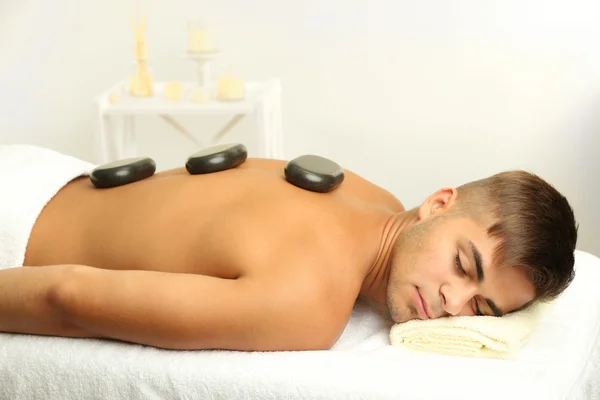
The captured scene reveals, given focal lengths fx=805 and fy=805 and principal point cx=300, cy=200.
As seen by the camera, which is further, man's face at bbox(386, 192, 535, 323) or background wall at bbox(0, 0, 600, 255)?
background wall at bbox(0, 0, 600, 255)

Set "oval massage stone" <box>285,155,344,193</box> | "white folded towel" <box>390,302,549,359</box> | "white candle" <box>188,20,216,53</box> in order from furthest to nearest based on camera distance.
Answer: "white candle" <box>188,20,216,53</box>, "oval massage stone" <box>285,155,344,193</box>, "white folded towel" <box>390,302,549,359</box>

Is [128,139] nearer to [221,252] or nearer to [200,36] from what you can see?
[200,36]

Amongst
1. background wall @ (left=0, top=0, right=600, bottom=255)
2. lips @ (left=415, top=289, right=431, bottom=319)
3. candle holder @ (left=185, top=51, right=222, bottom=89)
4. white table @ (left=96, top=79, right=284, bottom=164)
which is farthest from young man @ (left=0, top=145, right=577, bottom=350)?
background wall @ (left=0, top=0, right=600, bottom=255)

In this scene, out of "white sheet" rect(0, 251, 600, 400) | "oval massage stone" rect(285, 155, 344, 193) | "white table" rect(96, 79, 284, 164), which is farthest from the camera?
"white table" rect(96, 79, 284, 164)

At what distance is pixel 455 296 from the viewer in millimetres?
1445

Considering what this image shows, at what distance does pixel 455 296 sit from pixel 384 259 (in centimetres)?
19

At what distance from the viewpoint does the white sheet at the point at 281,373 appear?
127 centimetres

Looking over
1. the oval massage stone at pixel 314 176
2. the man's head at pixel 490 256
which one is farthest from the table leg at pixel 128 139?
the man's head at pixel 490 256

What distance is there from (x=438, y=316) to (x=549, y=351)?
8.0 inches

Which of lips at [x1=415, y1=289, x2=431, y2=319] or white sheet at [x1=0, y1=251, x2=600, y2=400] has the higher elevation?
lips at [x1=415, y1=289, x2=431, y2=319]

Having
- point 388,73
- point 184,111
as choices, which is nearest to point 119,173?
point 184,111

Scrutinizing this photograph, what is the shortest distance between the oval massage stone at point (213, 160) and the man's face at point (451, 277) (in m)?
0.41

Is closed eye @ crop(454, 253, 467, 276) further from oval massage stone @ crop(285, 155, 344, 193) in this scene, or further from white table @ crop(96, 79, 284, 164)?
white table @ crop(96, 79, 284, 164)

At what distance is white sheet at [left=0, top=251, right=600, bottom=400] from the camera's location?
1.27 metres
